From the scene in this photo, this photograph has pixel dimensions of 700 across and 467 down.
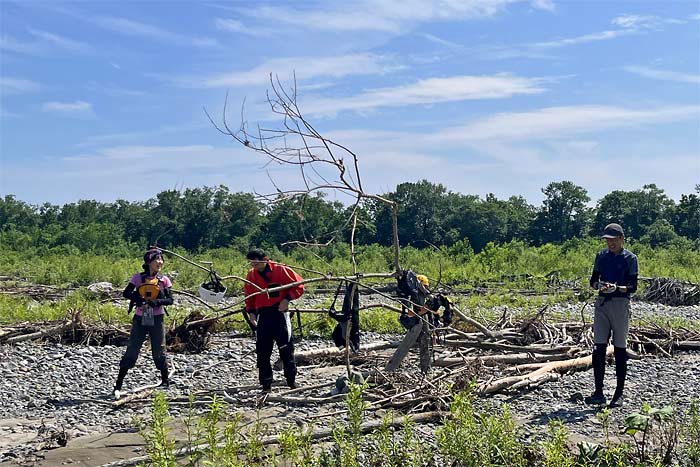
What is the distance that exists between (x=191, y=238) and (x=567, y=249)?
17.0 m

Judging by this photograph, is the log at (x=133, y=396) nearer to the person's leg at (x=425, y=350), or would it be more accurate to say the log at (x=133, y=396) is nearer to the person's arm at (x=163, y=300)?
the person's arm at (x=163, y=300)

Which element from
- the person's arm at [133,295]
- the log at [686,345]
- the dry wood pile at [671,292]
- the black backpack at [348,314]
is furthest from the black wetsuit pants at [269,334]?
the dry wood pile at [671,292]

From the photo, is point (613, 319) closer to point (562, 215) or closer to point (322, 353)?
point (322, 353)

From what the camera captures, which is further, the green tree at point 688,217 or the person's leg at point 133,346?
the green tree at point 688,217

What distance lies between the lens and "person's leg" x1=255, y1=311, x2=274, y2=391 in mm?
7703

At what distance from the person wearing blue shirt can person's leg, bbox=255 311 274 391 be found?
10.4 ft

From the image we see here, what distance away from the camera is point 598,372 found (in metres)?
7.57

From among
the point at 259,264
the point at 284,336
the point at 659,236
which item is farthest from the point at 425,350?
the point at 659,236

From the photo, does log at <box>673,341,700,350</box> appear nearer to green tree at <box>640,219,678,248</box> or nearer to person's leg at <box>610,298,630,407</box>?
person's leg at <box>610,298,630,407</box>

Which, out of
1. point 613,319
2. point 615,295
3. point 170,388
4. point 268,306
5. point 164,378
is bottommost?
point 170,388

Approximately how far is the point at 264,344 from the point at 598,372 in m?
3.30

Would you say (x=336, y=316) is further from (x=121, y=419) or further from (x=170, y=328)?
(x=170, y=328)

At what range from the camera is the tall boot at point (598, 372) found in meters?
7.45

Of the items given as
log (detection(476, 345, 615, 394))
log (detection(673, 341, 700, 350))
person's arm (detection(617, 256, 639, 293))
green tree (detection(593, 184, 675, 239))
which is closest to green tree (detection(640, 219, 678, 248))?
green tree (detection(593, 184, 675, 239))
